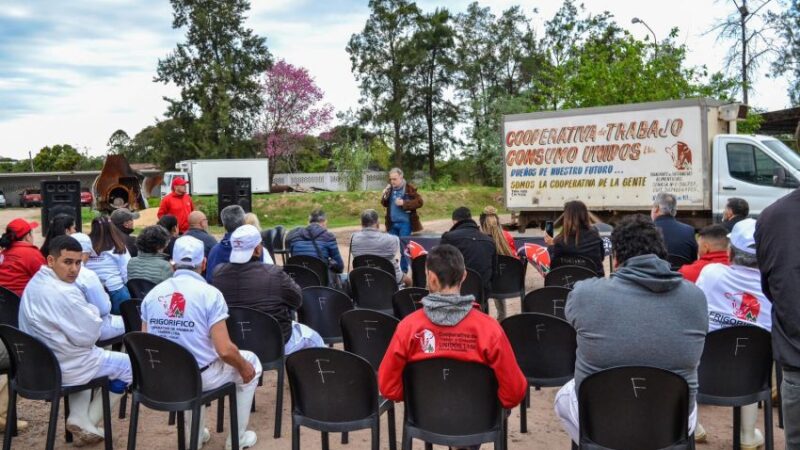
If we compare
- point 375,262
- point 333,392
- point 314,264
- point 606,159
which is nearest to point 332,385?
point 333,392

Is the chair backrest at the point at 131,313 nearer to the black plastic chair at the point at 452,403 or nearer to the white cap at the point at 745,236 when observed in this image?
the black plastic chair at the point at 452,403

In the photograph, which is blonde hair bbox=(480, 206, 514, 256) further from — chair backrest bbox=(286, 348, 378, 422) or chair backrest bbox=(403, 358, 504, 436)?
chair backrest bbox=(403, 358, 504, 436)

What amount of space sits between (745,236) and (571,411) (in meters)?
1.36

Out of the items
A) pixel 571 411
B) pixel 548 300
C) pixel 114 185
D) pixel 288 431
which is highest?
pixel 114 185

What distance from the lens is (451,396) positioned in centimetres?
300

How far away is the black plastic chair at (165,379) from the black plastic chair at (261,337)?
60 cm

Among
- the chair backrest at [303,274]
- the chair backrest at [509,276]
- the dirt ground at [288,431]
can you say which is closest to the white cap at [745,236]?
the dirt ground at [288,431]

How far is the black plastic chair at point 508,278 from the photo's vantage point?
274 inches

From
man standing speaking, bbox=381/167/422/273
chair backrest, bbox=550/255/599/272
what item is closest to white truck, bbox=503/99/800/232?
man standing speaking, bbox=381/167/422/273

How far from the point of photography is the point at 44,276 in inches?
153

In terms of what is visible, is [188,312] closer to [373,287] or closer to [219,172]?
[373,287]

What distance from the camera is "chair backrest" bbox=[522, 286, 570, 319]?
16.0 ft

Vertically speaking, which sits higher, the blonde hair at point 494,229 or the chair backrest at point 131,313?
the blonde hair at point 494,229

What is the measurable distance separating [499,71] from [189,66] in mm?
18437
